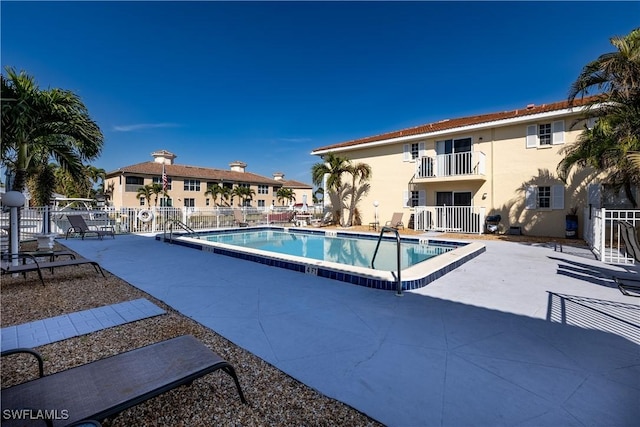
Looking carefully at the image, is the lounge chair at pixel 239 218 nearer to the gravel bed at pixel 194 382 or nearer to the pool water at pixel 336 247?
the pool water at pixel 336 247

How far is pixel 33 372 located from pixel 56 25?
12800mm

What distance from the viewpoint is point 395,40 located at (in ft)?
54.9

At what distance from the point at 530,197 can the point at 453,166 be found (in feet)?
12.6

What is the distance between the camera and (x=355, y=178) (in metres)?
20.5

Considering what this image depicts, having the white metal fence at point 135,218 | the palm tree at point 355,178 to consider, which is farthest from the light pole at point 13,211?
the palm tree at point 355,178

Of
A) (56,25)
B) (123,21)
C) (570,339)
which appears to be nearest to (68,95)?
(56,25)

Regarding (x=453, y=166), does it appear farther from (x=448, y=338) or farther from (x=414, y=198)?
(x=448, y=338)

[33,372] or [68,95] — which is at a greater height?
[68,95]

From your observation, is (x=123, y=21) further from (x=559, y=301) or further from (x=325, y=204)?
(x=559, y=301)

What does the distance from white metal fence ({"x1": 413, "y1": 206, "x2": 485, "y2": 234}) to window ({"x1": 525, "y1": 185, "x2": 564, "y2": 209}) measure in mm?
2090

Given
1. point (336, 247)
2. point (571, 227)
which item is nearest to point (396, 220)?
point (336, 247)

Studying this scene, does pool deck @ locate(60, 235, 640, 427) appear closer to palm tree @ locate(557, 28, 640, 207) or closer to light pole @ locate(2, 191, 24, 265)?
light pole @ locate(2, 191, 24, 265)

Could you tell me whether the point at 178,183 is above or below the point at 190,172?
below

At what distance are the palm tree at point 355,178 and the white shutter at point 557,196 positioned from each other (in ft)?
31.8
